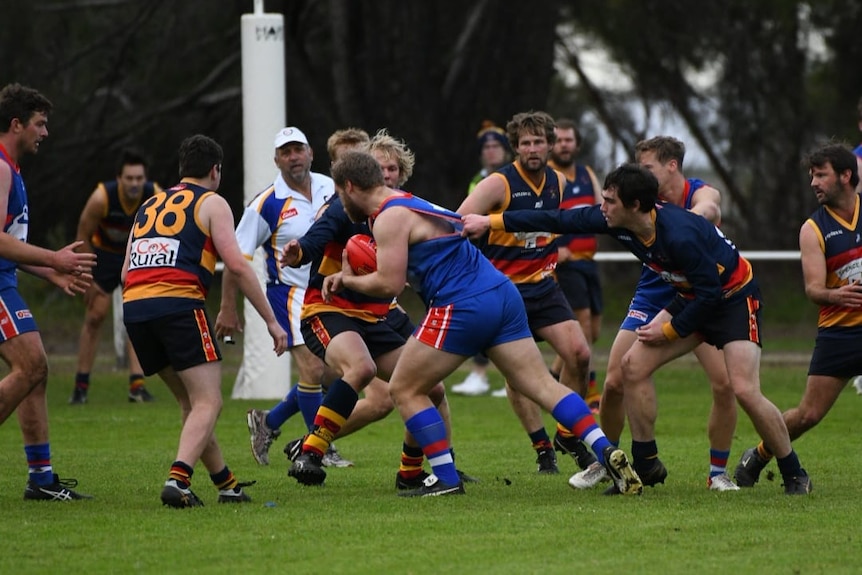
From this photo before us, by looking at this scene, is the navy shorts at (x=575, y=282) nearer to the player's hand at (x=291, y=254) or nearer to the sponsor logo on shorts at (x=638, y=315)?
the sponsor logo on shorts at (x=638, y=315)

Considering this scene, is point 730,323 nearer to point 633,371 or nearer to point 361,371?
point 633,371

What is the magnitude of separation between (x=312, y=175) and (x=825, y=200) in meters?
3.73

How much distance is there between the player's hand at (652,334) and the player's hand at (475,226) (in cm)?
103

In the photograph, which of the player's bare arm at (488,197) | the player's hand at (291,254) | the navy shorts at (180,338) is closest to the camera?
the navy shorts at (180,338)

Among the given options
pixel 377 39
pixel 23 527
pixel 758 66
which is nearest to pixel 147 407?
pixel 23 527

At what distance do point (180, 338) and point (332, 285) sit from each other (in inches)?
37.3

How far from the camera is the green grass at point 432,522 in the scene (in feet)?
20.4

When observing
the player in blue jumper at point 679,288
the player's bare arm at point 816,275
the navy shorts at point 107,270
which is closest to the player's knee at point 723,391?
the player in blue jumper at point 679,288

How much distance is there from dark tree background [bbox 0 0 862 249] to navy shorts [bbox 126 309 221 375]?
45.2 feet

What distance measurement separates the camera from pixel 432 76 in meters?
22.3

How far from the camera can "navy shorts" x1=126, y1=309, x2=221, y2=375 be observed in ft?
24.8

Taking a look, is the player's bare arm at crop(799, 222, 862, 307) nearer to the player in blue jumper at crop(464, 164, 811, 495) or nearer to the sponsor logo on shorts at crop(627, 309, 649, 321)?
the player in blue jumper at crop(464, 164, 811, 495)

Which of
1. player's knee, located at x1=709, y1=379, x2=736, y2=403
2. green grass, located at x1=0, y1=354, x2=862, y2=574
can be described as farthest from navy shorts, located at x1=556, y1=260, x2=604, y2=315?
player's knee, located at x1=709, y1=379, x2=736, y2=403

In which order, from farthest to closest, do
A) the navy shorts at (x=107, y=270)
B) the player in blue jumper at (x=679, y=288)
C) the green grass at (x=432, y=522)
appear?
the navy shorts at (x=107, y=270), the player in blue jumper at (x=679, y=288), the green grass at (x=432, y=522)
